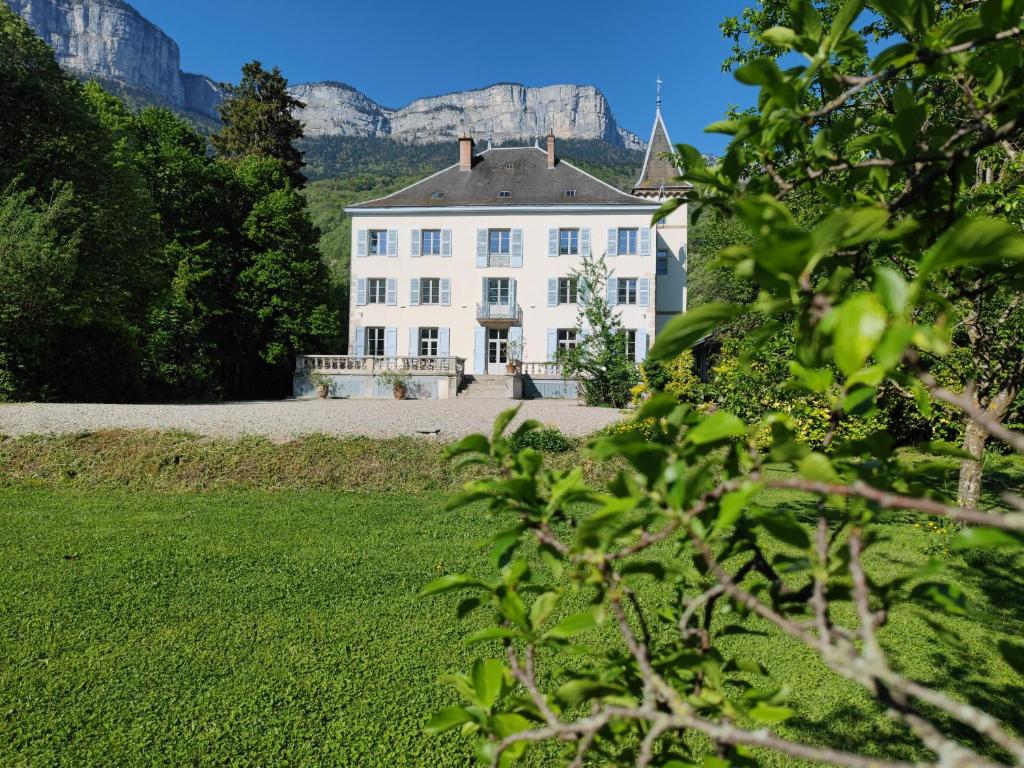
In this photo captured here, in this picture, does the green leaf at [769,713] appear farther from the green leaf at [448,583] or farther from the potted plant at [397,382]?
the potted plant at [397,382]

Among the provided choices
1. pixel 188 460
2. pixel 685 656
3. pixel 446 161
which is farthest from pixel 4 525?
pixel 446 161

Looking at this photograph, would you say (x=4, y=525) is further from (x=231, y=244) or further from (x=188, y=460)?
(x=231, y=244)

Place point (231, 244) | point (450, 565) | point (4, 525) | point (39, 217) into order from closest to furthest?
point (450, 565) < point (4, 525) < point (39, 217) < point (231, 244)

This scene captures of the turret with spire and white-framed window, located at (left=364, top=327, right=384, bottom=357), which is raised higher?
the turret with spire

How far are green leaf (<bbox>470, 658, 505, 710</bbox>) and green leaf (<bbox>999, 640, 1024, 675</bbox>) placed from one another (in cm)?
65

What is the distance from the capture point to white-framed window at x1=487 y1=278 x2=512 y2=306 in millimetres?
26562

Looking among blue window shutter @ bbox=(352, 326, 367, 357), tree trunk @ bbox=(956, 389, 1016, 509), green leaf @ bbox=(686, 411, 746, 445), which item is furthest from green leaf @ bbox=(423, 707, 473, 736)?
blue window shutter @ bbox=(352, 326, 367, 357)

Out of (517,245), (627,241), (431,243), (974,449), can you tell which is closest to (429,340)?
(431,243)

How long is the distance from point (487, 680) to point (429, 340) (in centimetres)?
2646

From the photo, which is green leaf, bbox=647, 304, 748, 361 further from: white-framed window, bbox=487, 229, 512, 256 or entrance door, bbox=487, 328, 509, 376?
white-framed window, bbox=487, 229, 512, 256

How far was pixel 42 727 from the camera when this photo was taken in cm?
270

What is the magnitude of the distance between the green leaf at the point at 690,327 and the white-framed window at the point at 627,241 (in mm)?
26257

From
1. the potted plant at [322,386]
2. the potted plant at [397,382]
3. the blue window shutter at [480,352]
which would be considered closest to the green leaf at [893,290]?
the potted plant at [397,382]

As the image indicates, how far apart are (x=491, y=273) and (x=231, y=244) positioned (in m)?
10.6
